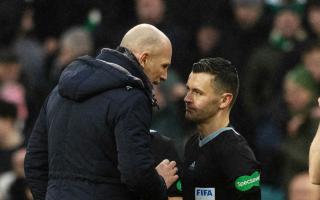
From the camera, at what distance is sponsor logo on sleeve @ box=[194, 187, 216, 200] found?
15.0 feet

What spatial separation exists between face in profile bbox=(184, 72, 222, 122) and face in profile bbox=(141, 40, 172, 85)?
0.78 ft

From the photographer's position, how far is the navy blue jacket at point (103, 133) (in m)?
4.20

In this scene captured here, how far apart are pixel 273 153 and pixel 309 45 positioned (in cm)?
90

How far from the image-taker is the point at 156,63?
4.49 metres

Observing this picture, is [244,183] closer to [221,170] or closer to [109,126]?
[221,170]

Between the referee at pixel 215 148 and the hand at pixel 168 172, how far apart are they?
0.19 meters

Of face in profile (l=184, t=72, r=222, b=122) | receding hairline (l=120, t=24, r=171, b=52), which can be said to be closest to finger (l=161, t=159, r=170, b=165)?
face in profile (l=184, t=72, r=222, b=122)

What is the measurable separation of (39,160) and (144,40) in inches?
30.0

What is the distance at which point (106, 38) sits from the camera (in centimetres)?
866

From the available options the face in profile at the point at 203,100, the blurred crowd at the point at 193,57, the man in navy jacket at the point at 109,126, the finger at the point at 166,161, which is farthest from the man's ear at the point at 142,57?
the blurred crowd at the point at 193,57

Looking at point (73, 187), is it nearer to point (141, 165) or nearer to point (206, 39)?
point (141, 165)

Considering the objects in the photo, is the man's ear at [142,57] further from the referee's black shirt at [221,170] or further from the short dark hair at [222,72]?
the referee's black shirt at [221,170]

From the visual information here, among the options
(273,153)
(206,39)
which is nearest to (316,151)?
(273,153)

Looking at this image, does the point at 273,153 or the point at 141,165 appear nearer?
the point at 141,165
